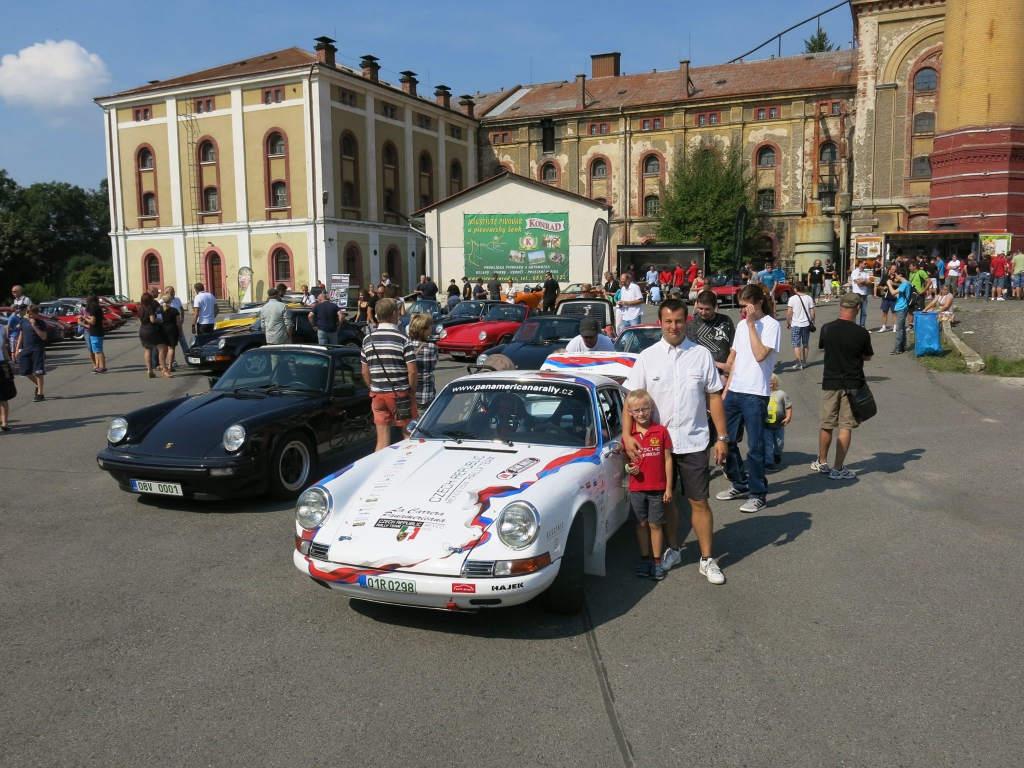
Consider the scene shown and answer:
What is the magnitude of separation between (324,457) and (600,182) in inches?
2081

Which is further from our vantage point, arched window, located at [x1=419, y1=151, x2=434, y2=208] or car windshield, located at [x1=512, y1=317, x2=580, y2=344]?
arched window, located at [x1=419, y1=151, x2=434, y2=208]

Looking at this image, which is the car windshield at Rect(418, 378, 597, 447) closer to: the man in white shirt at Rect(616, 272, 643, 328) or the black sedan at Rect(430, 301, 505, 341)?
the man in white shirt at Rect(616, 272, 643, 328)

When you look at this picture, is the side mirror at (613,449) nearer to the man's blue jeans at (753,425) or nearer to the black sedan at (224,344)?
the man's blue jeans at (753,425)

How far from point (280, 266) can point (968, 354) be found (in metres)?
39.8

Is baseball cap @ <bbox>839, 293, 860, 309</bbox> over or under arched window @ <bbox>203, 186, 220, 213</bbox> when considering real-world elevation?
under

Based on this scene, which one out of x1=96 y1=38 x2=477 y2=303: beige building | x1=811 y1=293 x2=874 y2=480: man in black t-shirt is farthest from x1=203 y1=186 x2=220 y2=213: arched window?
x1=811 y1=293 x2=874 y2=480: man in black t-shirt

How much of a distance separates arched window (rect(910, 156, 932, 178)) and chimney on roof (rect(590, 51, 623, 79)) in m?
25.6

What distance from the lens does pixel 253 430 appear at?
7.55 meters

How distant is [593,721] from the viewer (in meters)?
3.91

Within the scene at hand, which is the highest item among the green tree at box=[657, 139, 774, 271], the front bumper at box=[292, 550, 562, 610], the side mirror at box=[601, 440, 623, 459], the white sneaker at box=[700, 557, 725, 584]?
the green tree at box=[657, 139, 774, 271]

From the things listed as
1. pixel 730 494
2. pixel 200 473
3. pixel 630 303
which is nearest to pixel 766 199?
pixel 630 303

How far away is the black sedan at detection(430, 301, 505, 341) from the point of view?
822 inches

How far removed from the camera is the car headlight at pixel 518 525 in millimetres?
4699

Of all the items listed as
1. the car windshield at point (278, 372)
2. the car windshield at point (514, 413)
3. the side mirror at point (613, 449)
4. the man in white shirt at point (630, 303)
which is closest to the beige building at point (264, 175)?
the man in white shirt at point (630, 303)
